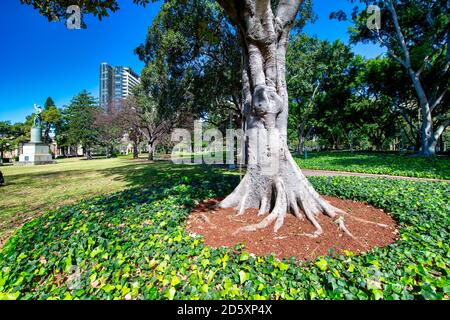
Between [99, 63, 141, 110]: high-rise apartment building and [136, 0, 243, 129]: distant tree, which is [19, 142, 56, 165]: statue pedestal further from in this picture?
[99, 63, 141, 110]: high-rise apartment building

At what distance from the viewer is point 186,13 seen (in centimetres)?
1034

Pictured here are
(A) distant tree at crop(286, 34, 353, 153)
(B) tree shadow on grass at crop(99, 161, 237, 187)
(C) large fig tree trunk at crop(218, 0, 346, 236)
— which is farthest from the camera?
(A) distant tree at crop(286, 34, 353, 153)

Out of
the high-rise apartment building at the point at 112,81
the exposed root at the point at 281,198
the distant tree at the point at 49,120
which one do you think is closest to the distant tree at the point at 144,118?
the exposed root at the point at 281,198

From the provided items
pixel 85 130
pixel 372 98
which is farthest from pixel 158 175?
pixel 85 130

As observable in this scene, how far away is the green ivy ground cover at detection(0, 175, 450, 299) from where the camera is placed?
6.72 ft

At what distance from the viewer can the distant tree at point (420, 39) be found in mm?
15221

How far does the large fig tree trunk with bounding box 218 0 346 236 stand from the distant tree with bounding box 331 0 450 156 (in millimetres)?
17392

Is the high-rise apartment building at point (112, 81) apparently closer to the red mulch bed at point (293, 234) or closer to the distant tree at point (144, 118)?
the distant tree at point (144, 118)

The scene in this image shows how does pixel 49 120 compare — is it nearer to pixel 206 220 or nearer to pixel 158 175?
pixel 158 175

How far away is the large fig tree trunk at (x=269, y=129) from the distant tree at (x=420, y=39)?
17.4 metres

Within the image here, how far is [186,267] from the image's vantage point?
2418mm

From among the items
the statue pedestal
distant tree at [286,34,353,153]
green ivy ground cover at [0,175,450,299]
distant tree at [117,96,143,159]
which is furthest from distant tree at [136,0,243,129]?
the statue pedestal

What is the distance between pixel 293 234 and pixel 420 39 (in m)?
24.0

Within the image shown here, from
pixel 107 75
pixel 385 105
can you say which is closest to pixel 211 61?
pixel 385 105
